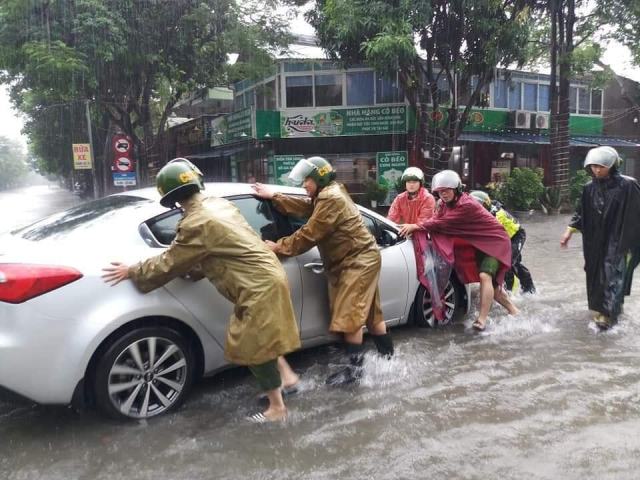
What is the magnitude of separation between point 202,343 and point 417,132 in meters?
16.0

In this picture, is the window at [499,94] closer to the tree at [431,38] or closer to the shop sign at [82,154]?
the tree at [431,38]

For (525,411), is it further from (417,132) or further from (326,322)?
(417,132)

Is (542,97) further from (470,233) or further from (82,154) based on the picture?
(470,233)

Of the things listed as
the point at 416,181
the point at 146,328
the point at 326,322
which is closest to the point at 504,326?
the point at 416,181

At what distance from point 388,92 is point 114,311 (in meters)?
18.1

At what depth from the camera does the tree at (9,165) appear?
10885cm

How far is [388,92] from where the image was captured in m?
19.9

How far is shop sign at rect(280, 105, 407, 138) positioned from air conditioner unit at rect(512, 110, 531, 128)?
483cm

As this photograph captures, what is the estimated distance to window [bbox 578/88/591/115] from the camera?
2444 cm

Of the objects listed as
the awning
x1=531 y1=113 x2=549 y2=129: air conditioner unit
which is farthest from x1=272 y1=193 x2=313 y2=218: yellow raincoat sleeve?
x1=531 y1=113 x2=549 y2=129: air conditioner unit

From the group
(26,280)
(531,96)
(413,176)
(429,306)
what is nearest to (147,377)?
(26,280)

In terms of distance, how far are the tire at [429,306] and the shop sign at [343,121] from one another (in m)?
15.0

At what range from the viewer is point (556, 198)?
1764 cm

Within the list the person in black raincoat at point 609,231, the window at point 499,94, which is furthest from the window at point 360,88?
the person in black raincoat at point 609,231
